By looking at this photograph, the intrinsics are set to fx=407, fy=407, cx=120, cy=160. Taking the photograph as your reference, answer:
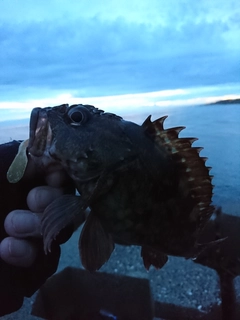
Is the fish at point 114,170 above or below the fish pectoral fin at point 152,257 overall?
above

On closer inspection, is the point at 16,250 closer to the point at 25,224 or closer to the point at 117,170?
the point at 25,224

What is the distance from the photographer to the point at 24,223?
29.5 inches

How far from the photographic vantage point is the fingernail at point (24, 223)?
75 cm

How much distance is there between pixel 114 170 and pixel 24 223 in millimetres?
209

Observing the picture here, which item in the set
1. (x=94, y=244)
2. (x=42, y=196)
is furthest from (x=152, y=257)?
(x=42, y=196)

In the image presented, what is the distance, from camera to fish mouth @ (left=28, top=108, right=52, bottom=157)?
0.64 metres

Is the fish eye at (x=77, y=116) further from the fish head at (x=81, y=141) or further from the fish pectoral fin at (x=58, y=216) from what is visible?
the fish pectoral fin at (x=58, y=216)

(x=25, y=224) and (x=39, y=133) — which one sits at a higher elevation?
(x=39, y=133)

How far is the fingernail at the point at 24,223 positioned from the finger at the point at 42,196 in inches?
1.2

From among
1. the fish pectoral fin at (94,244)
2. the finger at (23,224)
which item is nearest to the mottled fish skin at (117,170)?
the fish pectoral fin at (94,244)

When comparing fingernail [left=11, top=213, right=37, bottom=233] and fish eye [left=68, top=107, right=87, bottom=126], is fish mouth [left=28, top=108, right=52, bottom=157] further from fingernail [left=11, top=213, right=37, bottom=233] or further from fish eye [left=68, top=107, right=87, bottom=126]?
fingernail [left=11, top=213, right=37, bottom=233]

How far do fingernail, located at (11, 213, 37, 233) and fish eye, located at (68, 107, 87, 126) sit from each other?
0.20 m

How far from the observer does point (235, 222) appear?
118 centimetres

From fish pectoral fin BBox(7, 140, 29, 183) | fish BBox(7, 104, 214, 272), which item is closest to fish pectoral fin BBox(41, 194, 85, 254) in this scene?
fish BBox(7, 104, 214, 272)
